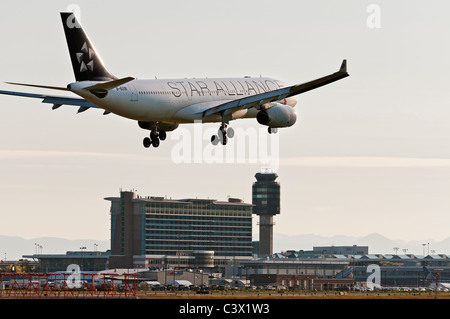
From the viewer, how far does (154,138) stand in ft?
356

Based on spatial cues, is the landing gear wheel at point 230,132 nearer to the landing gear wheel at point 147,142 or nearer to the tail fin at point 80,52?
the landing gear wheel at point 147,142

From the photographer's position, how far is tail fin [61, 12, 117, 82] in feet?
338

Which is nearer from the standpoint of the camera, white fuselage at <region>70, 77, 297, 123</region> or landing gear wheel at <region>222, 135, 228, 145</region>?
white fuselage at <region>70, 77, 297, 123</region>

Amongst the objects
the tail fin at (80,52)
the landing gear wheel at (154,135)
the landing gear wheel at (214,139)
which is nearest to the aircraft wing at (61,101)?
the tail fin at (80,52)

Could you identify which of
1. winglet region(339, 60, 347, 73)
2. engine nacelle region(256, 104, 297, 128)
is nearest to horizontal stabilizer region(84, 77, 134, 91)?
engine nacelle region(256, 104, 297, 128)

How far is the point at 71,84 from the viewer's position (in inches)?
3910

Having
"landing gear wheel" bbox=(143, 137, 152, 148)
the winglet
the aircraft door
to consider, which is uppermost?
the winglet

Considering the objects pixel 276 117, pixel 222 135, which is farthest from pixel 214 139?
pixel 276 117

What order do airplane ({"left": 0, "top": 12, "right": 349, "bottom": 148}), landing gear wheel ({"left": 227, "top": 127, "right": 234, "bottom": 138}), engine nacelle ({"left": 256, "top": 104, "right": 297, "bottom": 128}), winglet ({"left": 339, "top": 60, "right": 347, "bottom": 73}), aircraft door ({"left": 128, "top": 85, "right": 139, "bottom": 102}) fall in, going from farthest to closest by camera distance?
engine nacelle ({"left": 256, "top": 104, "right": 297, "bottom": 128}), landing gear wheel ({"left": 227, "top": 127, "right": 234, "bottom": 138}), aircraft door ({"left": 128, "top": 85, "right": 139, "bottom": 102}), airplane ({"left": 0, "top": 12, "right": 349, "bottom": 148}), winglet ({"left": 339, "top": 60, "right": 347, "bottom": 73})

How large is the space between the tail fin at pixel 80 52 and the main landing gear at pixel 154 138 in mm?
8078

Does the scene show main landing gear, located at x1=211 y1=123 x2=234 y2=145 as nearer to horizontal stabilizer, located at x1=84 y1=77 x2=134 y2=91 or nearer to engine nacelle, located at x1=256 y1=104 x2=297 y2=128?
engine nacelle, located at x1=256 y1=104 x2=297 y2=128

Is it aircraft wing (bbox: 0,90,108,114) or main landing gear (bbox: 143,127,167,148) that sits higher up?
aircraft wing (bbox: 0,90,108,114)

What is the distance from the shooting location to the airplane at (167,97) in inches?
4038
